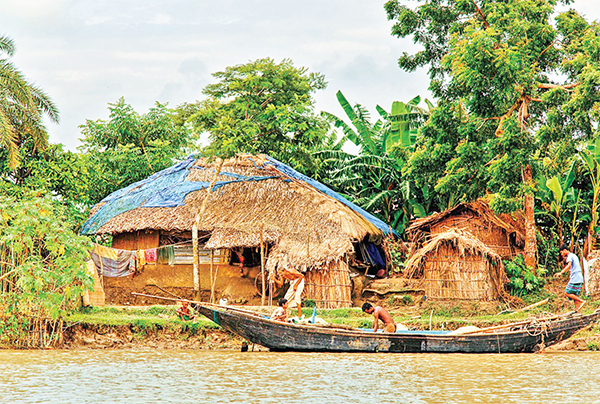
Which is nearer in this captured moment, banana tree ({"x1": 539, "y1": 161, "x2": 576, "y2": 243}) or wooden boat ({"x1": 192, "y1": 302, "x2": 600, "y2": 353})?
wooden boat ({"x1": 192, "y1": 302, "x2": 600, "y2": 353})

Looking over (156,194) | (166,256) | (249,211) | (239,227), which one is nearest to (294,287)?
(239,227)

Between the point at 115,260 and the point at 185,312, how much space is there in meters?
4.36

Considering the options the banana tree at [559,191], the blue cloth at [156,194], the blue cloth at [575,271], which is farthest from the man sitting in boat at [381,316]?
the banana tree at [559,191]

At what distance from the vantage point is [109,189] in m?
21.3

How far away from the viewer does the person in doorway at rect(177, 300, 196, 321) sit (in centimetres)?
1231

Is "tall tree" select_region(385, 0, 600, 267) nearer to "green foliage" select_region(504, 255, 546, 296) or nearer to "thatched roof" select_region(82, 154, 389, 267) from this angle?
"green foliage" select_region(504, 255, 546, 296)

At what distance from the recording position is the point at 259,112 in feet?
57.1

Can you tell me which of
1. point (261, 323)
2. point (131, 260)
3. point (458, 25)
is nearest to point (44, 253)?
point (131, 260)

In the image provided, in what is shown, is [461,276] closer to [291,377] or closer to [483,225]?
[483,225]

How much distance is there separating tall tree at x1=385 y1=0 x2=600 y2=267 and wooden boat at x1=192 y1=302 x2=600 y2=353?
466 centimetres

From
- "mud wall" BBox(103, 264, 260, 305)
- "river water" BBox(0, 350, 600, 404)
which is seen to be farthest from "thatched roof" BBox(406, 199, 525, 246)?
"river water" BBox(0, 350, 600, 404)

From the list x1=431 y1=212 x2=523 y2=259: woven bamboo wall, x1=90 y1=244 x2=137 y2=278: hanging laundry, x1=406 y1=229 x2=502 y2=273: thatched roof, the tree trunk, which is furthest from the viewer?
x1=431 y1=212 x2=523 y2=259: woven bamboo wall

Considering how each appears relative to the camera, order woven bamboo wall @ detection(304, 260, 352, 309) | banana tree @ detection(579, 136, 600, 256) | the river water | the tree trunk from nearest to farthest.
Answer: the river water < woven bamboo wall @ detection(304, 260, 352, 309) < the tree trunk < banana tree @ detection(579, 136, 600, 256)

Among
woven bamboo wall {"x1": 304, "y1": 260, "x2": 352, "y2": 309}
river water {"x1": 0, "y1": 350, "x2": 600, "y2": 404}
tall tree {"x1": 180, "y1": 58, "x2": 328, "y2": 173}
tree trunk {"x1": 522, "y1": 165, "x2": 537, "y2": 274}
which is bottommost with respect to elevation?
river water {"x1": 0, "y1": 350, "x2": 600, "y2": 404}
